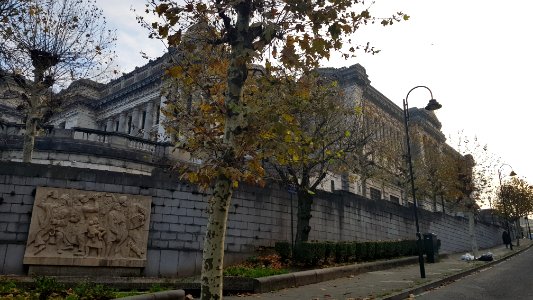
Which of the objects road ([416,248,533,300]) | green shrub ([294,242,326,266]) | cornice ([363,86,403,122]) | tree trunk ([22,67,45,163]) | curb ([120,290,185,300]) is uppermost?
cornice ([363,86,403,122])

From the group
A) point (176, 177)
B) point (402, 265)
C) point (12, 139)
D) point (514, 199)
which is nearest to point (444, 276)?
point (402, 265)

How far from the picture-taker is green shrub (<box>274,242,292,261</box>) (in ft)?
49.1

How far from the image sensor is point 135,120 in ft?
150

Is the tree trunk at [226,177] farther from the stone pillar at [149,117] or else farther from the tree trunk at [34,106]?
the stone pillar at [149,117]

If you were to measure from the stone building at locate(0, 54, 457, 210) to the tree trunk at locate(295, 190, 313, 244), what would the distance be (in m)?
14.5

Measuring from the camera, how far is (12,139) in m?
23.4

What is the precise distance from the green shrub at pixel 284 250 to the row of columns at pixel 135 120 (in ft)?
94.0

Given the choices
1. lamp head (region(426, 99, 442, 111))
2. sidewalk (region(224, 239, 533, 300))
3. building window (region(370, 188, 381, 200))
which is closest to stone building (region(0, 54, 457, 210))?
building window (region(370, 188, 381, 200))

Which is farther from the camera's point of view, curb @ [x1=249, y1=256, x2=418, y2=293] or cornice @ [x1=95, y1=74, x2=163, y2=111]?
cornice @ [x1=95, y1=74, x2=163, y2=111]

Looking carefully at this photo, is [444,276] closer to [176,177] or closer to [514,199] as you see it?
[176,177]

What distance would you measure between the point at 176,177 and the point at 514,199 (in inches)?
2080

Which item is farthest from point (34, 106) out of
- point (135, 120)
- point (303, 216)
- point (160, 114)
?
point (135, 120)

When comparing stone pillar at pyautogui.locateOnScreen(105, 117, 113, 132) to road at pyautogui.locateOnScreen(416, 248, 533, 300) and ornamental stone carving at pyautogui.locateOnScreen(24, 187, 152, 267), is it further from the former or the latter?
road at pyautogui.locateOnScreen(416, 248, 533, 300)

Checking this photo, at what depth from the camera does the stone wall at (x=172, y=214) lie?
1174 centimetres
